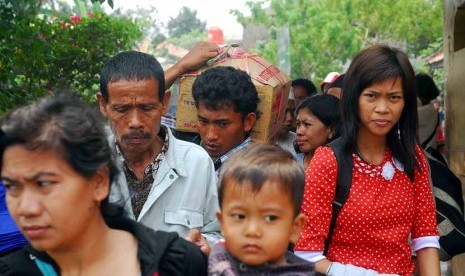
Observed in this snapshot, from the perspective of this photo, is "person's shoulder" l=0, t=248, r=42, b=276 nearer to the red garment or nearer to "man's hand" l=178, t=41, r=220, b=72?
the red garment

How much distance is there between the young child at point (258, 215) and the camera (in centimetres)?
262

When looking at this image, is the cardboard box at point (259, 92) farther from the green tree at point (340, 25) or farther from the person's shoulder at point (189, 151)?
the green tree at point (340, 25)

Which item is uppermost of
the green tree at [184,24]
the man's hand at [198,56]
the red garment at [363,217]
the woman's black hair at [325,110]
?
the green tree at [184,24]

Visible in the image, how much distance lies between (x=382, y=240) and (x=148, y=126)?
3.39 ft

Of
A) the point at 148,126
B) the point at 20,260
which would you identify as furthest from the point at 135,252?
the point at 148,126

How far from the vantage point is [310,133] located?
5.10 meters

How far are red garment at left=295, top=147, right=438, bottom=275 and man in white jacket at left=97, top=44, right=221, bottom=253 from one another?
1.29ft

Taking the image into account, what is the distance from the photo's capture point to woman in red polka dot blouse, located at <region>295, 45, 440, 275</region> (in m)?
3.43

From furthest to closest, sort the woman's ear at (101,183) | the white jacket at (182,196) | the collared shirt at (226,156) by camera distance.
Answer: the collared shirt at (226,156)
the white jacket at (182,196)
the woman's ear at (101,183)

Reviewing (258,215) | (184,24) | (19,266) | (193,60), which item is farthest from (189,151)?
(184,24)

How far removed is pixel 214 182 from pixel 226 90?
83cm

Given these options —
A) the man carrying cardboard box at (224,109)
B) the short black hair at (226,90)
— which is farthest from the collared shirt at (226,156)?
the short black hair at (226,90)

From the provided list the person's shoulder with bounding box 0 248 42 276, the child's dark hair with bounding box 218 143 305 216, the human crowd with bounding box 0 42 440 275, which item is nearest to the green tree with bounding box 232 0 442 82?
the human crowd with bounding box 0 42 440 275

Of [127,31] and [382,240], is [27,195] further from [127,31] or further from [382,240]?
[127,31]
